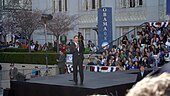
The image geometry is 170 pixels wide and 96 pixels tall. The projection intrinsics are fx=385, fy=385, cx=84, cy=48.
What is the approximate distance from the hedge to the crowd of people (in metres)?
4.80

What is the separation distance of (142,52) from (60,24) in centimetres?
1672

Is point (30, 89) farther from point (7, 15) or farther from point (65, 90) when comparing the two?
point (7, 15)

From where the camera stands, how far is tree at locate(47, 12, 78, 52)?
35438 millimetres

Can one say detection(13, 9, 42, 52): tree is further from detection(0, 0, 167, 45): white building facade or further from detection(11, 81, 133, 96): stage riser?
detection(11, 81, 133, 96): stage riser

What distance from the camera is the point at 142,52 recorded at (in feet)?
66.0

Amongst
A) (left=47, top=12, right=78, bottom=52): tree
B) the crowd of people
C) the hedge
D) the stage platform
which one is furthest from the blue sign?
the stage platform

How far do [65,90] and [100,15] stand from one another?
550 inches

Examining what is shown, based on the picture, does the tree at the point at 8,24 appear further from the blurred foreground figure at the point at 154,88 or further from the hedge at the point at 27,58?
the blurred foreground figure at the point at 154,88

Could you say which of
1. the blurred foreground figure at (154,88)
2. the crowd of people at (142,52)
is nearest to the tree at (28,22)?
the crowd of people at (142,52)

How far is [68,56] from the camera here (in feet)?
78.5

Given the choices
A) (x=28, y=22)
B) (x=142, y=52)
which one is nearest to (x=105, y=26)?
(x=142, y=52)

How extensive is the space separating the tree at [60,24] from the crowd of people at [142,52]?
12.8 m

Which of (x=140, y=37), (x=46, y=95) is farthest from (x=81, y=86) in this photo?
(x=140, y=37)

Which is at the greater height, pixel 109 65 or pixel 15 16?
pixel 15 16
